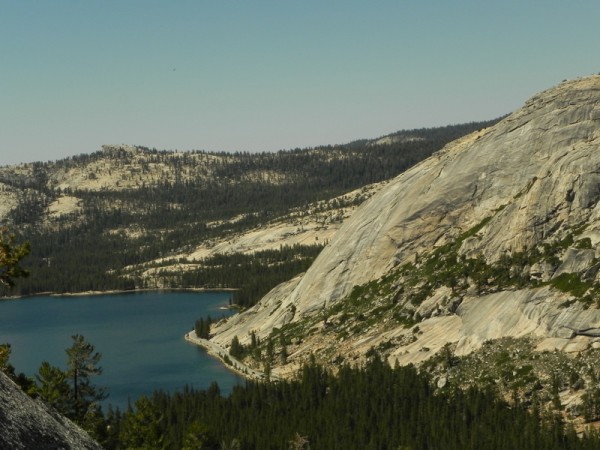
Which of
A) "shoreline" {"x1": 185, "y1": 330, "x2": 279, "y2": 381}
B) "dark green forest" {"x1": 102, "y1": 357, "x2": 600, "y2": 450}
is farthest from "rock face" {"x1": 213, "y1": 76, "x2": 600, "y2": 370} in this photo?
"dark green forest" {"x1": 102, "y1": 357, "x2": 600, "y2": 450}

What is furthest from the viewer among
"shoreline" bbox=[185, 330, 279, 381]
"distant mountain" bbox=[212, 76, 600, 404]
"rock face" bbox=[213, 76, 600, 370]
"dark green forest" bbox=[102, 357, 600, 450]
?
"shoreline" bbox=[185, 330, 279, 381]

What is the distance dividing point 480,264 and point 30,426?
129m

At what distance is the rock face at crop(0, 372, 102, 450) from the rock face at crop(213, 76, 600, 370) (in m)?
95.5

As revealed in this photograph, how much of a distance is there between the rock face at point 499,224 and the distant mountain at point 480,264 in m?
0.29

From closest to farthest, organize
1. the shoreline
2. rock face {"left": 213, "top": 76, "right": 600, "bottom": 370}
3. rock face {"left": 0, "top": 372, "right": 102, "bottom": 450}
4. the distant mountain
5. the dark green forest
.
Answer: rock face {"left": 0, "top": 372, "right": 102, "bottom": 450} → the dark green forest → the distant mountain → rock face {"left": 213, "top": 76, "right": 600, "bottom": 370} → the shoreline

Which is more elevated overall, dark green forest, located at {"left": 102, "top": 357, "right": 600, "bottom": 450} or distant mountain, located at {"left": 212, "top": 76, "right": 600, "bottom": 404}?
distant mountain, located at {"left": 212, "top": 76, "right": 600, "bottom": 404}

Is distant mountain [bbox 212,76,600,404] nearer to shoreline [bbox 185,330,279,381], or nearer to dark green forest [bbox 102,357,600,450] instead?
shoreline [bbox 185,330,279,381]

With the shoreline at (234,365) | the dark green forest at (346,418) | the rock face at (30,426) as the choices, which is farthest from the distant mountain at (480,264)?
the rock face at (30,426)

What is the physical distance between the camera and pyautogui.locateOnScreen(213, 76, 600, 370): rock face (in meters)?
131

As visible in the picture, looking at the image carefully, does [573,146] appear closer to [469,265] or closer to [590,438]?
[469,265]

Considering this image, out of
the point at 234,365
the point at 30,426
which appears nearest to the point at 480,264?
the point at 234,365

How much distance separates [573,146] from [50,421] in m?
154

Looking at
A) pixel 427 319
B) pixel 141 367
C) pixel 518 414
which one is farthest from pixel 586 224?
pixel 141 367

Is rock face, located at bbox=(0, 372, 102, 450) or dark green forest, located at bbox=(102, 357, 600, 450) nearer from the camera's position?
rock face, located at bbox=(0, 372, 102, 450)
